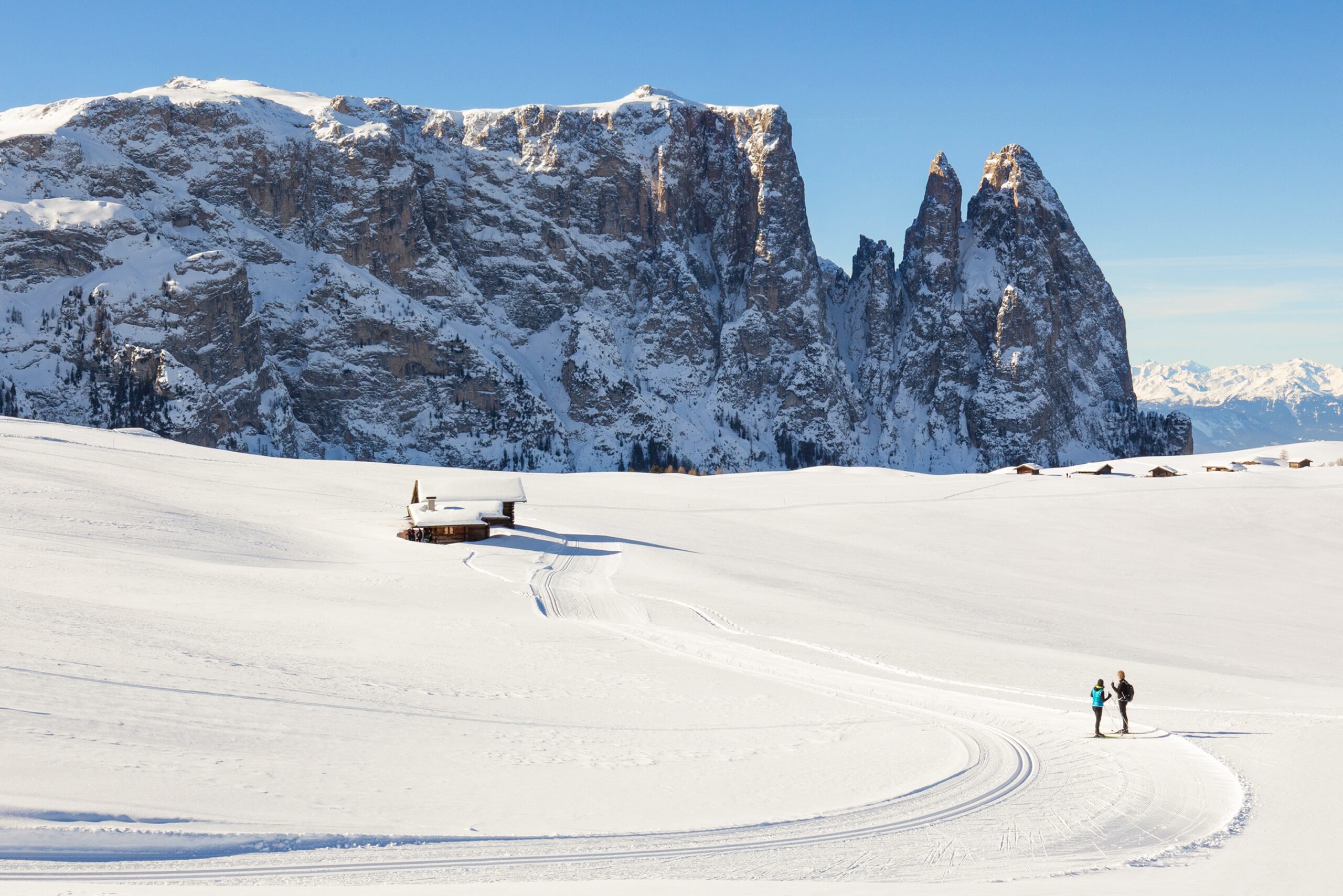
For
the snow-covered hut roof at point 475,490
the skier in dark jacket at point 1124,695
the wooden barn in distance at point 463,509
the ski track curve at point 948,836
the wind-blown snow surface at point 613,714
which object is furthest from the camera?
the snow-covered hut roof at point 475,490

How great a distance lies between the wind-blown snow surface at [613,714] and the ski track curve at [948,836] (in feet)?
0.21

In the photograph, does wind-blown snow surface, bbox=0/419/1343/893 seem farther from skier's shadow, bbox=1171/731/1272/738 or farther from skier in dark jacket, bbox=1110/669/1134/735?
skier in dark jacket, bbox=1110/669/1134/735

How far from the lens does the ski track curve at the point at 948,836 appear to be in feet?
35.9

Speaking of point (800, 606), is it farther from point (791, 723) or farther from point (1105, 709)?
point (791, 723)

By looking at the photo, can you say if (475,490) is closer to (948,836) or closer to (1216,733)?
(1216,733)

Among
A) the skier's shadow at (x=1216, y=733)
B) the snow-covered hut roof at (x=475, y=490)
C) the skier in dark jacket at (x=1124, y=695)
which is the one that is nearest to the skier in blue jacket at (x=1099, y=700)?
the skier in dark jacket at (x=1124, y=695)

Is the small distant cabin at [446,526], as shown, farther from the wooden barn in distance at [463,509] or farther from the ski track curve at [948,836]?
the ski track curve at [948,836]

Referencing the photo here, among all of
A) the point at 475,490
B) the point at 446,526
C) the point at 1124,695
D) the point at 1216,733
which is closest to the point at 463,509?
the point at 446,526

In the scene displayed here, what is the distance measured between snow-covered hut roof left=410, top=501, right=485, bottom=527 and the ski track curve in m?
30.7

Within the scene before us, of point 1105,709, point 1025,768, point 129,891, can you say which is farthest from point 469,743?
point 1105,709

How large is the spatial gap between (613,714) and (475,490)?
35.4 m

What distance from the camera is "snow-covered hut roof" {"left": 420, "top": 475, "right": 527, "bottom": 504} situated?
171 ft

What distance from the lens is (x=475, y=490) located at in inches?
2088

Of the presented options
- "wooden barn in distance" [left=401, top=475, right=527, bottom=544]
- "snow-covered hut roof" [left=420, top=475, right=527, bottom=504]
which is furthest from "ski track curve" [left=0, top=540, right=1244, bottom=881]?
"snow-covered hut roof" [left=420, top=475, right=527, bottom=504]
